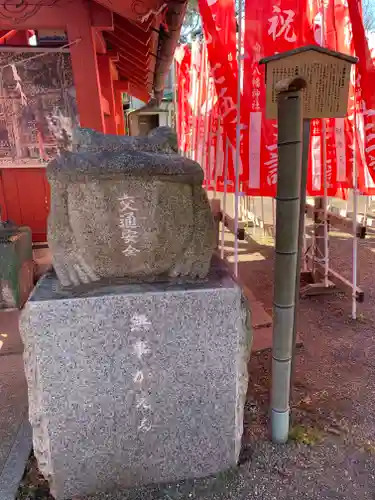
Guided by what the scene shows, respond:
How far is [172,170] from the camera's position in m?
1.84

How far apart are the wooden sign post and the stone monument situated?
0.27 metres

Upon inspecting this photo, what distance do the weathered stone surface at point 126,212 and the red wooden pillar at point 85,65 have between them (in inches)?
101

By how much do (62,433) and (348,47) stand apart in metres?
3.92

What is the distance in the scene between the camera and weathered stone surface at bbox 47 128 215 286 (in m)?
1.81

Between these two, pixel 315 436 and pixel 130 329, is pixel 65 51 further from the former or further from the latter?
pixel 315 436

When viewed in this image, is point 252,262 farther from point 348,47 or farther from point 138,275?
point 138,275

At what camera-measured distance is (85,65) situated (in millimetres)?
4094

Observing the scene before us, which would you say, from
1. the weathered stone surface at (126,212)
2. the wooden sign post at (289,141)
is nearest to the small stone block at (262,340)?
the wooden sign post at (289,141)

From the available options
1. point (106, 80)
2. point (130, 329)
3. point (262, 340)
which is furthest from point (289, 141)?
point (106, 80)

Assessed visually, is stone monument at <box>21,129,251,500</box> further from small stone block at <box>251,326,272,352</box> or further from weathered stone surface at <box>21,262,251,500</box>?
small stone block at <box>251,326,272,352</box>

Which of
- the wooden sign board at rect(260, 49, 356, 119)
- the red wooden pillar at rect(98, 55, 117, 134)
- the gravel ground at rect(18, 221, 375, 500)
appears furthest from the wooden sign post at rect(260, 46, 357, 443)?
the red wooden pillar at rect(98, 55, 117, 134)

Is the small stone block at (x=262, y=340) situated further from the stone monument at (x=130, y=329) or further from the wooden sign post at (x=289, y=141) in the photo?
the stone monument at (x=130, y=329)

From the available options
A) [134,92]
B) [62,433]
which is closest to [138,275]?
[62,433]

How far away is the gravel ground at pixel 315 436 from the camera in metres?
2.03
